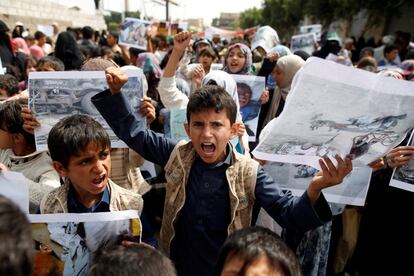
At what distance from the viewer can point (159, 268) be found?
956mm

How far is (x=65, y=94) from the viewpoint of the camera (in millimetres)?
1706

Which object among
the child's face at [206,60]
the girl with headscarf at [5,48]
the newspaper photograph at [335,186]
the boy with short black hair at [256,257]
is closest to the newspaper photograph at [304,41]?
the child's face at [206,60]

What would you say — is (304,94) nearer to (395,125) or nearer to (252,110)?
(395,125)

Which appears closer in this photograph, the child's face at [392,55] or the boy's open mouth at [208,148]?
the boy's open mouth at [208,148]

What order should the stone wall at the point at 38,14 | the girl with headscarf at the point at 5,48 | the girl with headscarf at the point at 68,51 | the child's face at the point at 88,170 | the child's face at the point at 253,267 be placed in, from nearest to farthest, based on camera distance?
the child's face at the point at 253,267 → the child's face at the point at 88,170 → the girl with headscarf at the point at 68,51 → the girl with headscarf at the point at 5,48 → the stone wall at the point at 38,14

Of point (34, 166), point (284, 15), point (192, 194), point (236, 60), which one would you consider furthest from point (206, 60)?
point (284, 15)

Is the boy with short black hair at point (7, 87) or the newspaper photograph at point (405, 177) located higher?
the boy with short black hair at point (7, 87)

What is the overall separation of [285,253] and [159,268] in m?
0.44

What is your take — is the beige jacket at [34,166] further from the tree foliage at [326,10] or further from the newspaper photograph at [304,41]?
the tree foliage at [326,10]

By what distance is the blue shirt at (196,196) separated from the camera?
1521 millimetres

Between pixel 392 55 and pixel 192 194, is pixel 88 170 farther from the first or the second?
Result: pixel 392 55

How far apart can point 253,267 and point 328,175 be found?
43 cm

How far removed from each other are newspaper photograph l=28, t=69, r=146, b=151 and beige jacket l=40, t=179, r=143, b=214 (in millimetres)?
319

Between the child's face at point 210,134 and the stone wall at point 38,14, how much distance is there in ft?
38.2
